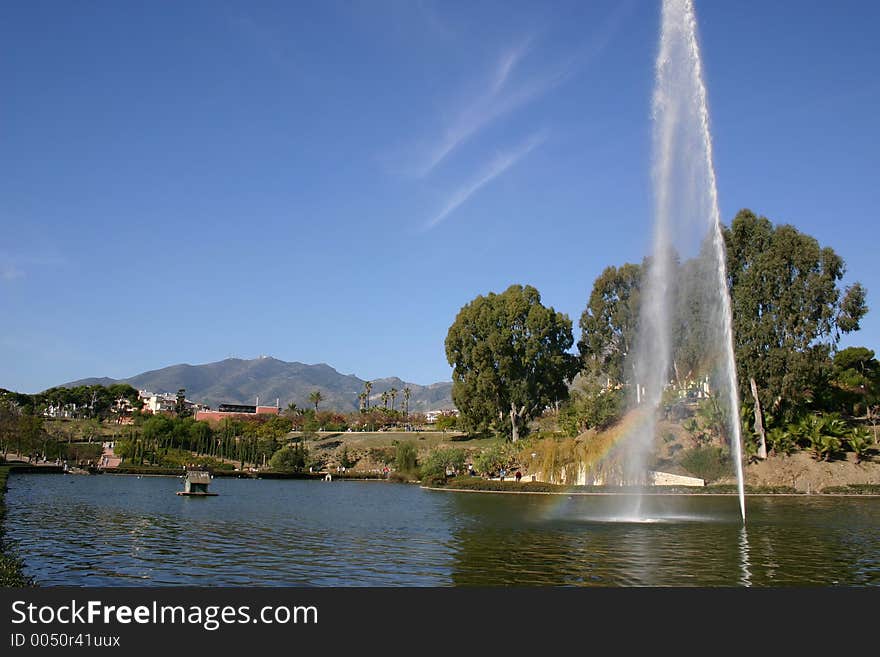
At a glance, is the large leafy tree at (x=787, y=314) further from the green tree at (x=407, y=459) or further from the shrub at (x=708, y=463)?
the green tree at (x=407, y=459)

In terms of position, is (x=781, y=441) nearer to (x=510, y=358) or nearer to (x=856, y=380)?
(x=856, y=380)

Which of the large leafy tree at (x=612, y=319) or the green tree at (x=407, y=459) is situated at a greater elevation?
the large leafy tree at (x=612, y=319)

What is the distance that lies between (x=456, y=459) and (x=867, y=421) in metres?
38.9

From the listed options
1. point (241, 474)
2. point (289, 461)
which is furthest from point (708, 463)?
point (289, 461)

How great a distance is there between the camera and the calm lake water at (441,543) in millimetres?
17422

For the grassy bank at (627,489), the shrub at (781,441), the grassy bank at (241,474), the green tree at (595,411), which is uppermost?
the green tree at (595,411)

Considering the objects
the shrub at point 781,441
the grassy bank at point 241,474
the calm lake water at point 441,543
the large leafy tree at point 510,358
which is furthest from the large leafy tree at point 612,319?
the calm lake water at point 441,543

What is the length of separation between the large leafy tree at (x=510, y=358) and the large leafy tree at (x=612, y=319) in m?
5.02

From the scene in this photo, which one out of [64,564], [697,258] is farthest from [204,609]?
[697,258]

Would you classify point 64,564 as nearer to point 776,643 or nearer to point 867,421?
point 776,643

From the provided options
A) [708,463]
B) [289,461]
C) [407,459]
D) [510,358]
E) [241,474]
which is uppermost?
[510,358]

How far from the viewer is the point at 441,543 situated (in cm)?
2406

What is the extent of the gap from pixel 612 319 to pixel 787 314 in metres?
23.3

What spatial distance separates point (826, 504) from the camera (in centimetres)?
4066
